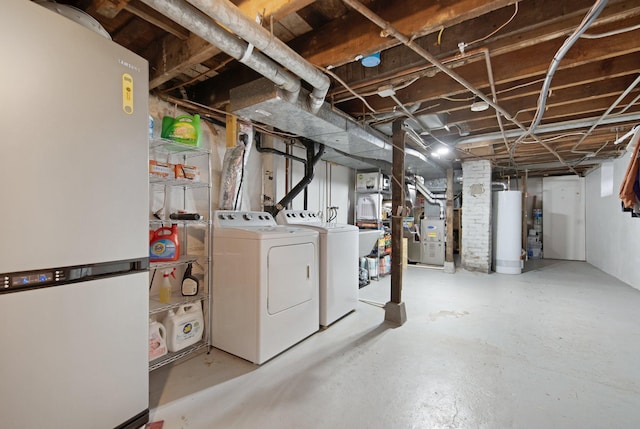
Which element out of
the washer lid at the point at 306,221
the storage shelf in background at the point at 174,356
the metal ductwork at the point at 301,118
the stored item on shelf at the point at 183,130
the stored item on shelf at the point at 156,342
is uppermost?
the metal ductwork at the point at 301,118

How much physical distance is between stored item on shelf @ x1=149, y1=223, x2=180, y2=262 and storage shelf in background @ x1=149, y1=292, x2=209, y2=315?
1.15 feet

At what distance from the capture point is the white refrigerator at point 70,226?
117 cm

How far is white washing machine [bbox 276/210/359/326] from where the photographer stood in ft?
9.88

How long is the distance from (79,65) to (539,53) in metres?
2.99

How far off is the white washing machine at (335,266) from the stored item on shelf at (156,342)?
1.47 metres

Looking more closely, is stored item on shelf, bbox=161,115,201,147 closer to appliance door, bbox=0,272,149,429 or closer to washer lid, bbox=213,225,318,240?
washer lid, bbox=213,225,318,240

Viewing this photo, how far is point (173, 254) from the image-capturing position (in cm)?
231

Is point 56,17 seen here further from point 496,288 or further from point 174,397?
point 496,288

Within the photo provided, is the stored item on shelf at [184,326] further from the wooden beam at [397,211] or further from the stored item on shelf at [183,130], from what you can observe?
the wooden beam at [397,211]

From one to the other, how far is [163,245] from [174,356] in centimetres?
90

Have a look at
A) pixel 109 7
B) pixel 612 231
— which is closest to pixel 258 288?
pixel 109 7

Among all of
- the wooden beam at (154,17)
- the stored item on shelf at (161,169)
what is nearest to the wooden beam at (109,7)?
the wooden beam at (154,17)

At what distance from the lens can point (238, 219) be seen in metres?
2.74

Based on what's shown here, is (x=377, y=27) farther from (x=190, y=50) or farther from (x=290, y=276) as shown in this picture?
(x=290, y=276)
